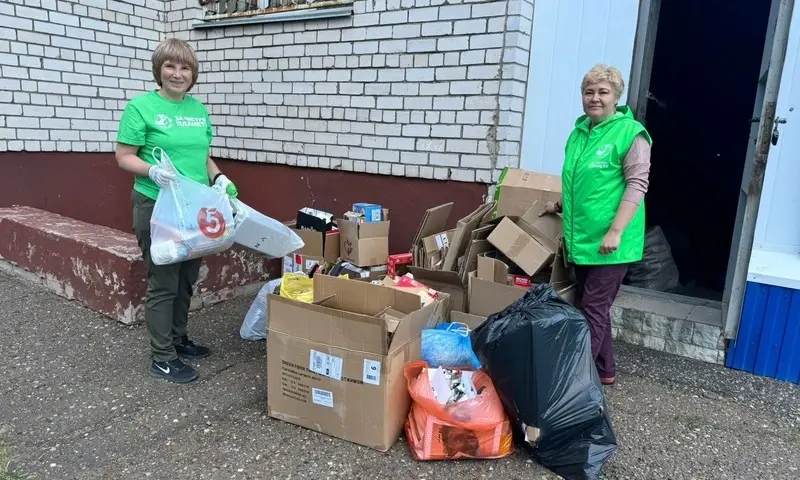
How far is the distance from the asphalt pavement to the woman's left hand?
0.85 m

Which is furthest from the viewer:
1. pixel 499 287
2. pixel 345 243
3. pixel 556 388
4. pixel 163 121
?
pixel 345 243

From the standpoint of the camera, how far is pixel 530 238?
3207 mm

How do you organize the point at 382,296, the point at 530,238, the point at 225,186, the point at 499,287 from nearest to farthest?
the point at 382,296 < the point at 225,186 < the point at 499,287 < the point at 530,238

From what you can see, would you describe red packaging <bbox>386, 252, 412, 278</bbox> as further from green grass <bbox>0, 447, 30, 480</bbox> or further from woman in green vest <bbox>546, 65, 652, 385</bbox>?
green grass <bbox>0, 447, 30, 480</bbox>

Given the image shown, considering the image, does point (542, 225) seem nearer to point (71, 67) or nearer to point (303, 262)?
point (303, 262)

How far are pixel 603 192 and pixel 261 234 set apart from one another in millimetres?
1766

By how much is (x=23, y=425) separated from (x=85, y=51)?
4212 mm

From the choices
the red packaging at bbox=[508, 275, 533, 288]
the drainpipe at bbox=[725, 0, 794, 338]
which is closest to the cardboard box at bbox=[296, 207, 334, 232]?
the red packaging at bbox=[508, 275, 533, 288]

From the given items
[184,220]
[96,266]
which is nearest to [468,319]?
[184,220]

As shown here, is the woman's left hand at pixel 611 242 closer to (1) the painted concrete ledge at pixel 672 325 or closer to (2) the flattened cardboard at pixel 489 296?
(2) the flattened cardboard at pixel 489 296

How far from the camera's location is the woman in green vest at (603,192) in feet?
8.27

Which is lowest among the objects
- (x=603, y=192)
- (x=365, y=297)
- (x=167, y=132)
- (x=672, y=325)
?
(x=672, y=325)

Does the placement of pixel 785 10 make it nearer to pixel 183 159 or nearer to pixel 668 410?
pixel 668 410

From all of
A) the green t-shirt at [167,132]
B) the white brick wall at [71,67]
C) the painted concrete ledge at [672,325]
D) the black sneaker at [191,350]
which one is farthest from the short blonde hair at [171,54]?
the white brick wall at [71,67]
